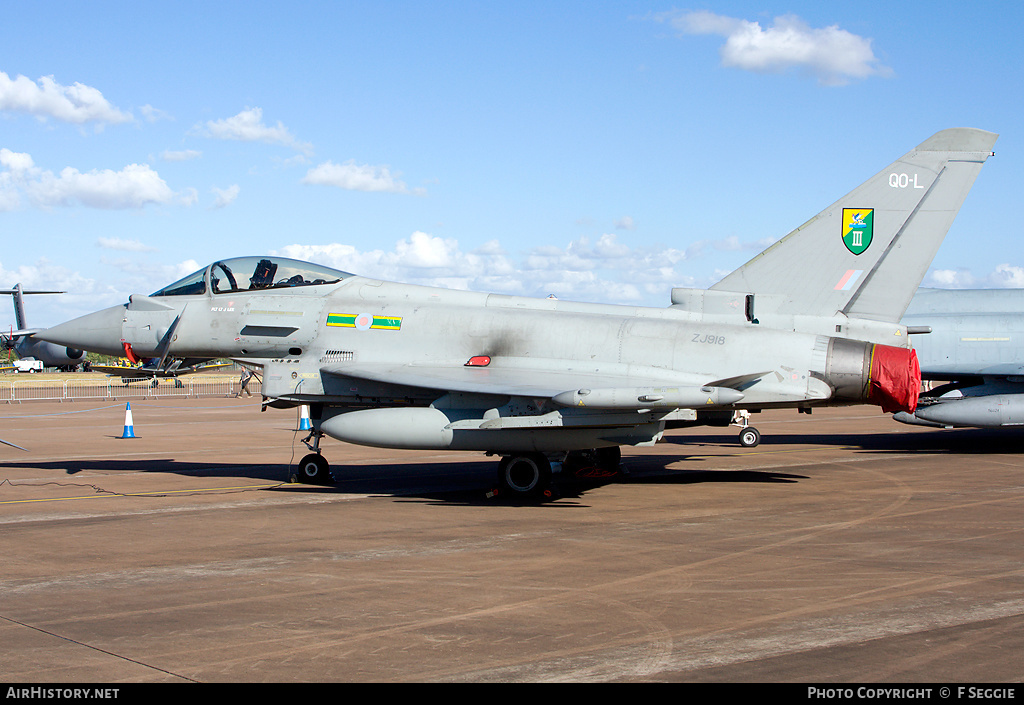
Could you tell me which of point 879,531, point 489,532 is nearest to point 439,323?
point 489,532

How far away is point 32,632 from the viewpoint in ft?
19.6

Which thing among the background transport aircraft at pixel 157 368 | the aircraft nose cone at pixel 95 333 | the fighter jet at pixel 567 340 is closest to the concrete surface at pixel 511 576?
the fighter jet at pixel 567 340

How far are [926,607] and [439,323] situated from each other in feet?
27.7

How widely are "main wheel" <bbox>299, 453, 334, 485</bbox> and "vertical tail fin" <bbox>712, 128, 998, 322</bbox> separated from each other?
6.93m

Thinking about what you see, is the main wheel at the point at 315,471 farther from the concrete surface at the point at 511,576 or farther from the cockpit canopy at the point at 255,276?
the cockpit canopy at the point at 255,276

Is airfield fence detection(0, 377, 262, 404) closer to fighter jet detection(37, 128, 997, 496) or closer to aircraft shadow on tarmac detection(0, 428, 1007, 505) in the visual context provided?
aircraft shadow on tarmac detection(0, 428, 1007, 505)

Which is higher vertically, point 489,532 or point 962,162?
point 962,162

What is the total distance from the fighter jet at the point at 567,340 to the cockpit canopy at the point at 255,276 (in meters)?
0.03

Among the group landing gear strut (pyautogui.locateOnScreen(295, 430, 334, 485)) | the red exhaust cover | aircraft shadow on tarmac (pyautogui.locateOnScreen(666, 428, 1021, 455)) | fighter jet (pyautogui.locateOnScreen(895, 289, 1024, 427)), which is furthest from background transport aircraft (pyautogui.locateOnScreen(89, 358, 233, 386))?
fighter jet (pyautogui.locateOnScreen(895, 289, 1024, 427))

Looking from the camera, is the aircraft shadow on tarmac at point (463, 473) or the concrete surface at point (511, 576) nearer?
the concrete surface at point (511, 576)

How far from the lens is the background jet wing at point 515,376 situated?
11992 mm

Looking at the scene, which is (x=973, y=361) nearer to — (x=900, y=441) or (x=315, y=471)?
(x=900, y=441)

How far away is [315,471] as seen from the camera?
1438 centimetres
